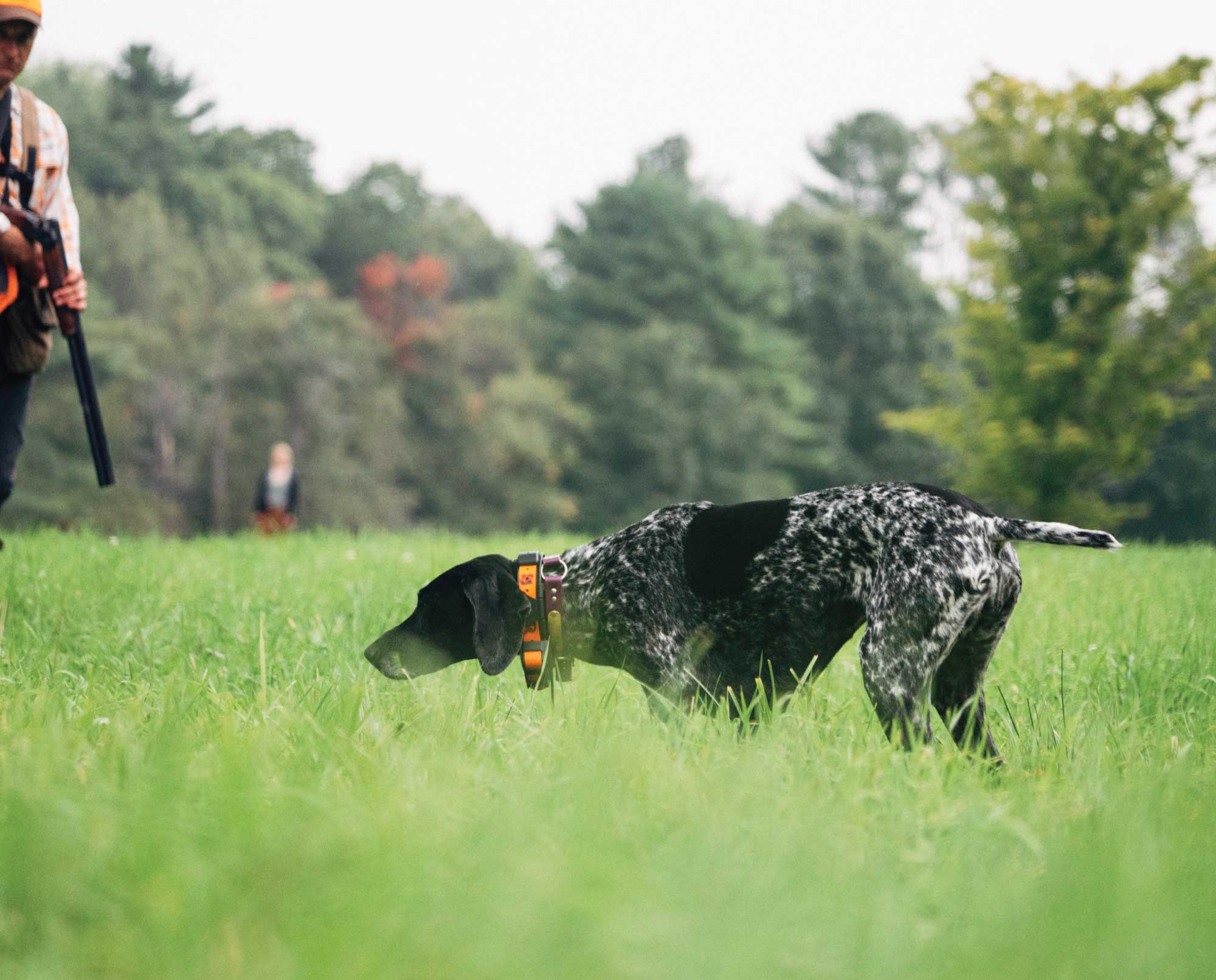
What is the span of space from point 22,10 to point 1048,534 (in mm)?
4198

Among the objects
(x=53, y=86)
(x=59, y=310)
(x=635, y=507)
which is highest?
(x=53, y=86)

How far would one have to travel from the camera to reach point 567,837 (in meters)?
2.05

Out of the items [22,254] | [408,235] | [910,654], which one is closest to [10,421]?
[22,254]

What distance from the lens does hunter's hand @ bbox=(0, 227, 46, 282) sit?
456 cm

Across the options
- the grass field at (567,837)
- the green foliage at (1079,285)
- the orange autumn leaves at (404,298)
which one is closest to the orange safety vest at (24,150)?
the grass field at (567,837)

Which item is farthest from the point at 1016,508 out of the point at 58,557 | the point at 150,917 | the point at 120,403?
the point at 120,403

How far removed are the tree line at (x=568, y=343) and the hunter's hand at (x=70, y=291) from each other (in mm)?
15666

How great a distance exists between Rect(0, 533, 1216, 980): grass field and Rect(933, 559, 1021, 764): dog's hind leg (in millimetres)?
107

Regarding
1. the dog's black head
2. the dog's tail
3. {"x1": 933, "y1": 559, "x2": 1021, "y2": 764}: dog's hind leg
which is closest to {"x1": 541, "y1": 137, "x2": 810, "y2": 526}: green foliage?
the dog's black head

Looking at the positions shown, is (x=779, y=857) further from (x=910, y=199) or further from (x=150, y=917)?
(x=910, y=199)

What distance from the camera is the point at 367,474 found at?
110 ft

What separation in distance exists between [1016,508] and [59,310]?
16800 mm

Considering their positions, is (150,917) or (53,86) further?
(53,86)

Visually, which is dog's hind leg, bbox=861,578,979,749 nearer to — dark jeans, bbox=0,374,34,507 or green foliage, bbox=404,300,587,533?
dark jeans, bbox=0,374,34,507
